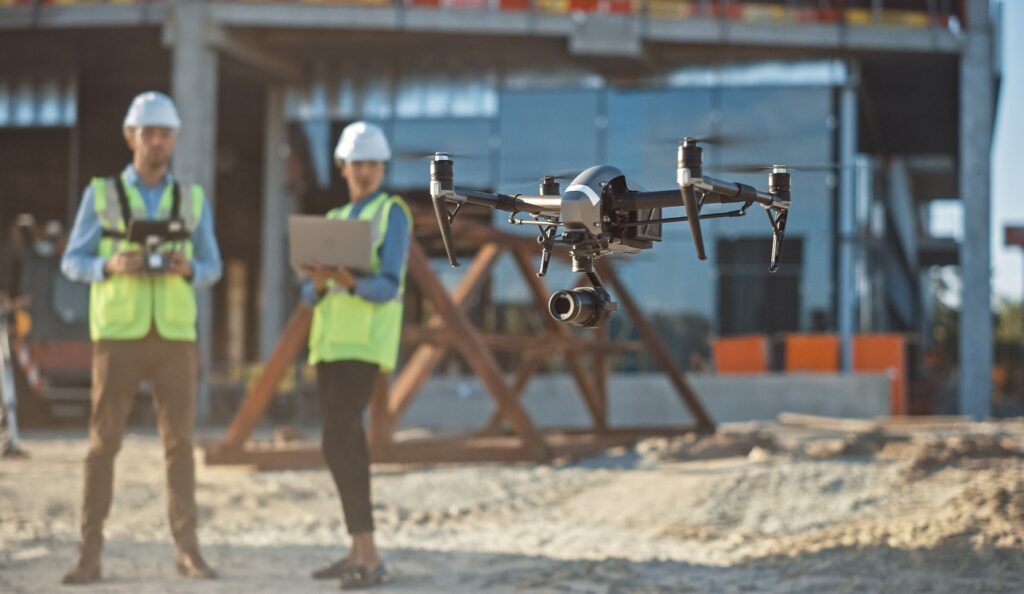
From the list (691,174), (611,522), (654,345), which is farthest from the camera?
(654,345)

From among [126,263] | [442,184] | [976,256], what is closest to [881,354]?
[976,256]

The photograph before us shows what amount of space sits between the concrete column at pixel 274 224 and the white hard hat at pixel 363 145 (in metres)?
19.0

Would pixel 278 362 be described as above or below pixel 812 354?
above

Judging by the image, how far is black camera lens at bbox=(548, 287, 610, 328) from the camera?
139 inches

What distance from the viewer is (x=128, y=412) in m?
5.77

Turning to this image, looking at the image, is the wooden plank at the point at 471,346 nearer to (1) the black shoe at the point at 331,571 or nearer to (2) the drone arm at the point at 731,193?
(1) the black shoe at the point at 331,571

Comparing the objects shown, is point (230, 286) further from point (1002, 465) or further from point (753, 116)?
point (1002, 465)

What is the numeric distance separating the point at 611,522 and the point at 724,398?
36.4 ft

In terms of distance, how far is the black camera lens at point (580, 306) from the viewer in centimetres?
352

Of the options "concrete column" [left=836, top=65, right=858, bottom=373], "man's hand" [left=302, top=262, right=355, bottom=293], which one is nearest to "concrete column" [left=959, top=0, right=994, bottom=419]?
"concrete column" [left=836, top=65, right=858, bottom=373]

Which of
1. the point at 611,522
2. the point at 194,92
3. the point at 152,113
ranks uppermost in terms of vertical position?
the point at 194,92

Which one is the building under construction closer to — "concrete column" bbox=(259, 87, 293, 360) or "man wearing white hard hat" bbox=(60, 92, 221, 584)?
"concrete column" bbox=(259, 87, 293, 360)

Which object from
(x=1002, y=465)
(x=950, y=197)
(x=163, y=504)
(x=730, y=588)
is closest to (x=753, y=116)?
(x=1002, y=465)

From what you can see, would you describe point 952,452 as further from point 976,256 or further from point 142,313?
point 976,256
